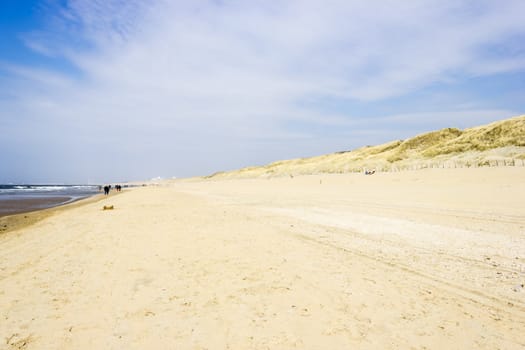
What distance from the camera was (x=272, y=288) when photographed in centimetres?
508

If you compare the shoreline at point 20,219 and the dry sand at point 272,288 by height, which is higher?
the shoreline at point 20,219

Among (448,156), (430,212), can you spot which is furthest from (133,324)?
(448,156)

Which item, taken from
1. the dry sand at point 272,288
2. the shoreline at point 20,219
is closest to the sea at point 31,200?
the shoreline at point 20,219

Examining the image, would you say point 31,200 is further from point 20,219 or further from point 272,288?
point 272,288

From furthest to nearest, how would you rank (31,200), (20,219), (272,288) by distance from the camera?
(31,200) → (20,219) → (272,288)

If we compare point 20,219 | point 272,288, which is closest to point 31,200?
point 20,219

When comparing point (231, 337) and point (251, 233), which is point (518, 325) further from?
point (251, 233)

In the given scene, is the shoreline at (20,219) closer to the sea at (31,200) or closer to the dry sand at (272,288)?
the sea at (31,200)

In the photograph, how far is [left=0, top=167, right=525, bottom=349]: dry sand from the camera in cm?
370

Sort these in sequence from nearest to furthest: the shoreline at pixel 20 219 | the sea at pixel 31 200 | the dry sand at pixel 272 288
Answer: the dry sand at pixel 272 288, the shoreline at pixel 20 219, the sea at pixel 31 200

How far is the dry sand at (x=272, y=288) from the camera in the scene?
370 centimetres

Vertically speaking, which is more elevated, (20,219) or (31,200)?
(31,200)

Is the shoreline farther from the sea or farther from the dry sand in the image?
the dry sand

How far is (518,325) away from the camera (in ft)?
12.7
